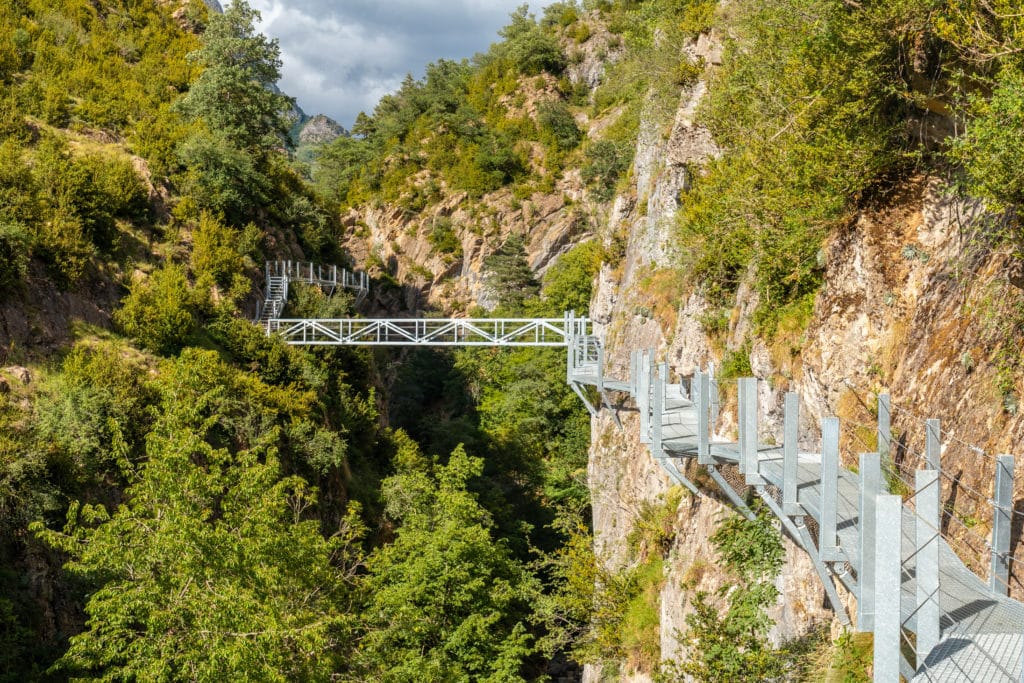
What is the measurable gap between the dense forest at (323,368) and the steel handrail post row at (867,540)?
2.31m

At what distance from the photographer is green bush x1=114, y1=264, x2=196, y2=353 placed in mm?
20203

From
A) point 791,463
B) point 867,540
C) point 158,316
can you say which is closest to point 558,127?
point 158,316

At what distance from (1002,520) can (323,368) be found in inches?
894

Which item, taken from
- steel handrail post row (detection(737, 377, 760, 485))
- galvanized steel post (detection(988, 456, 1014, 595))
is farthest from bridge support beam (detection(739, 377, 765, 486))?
galvanized steel post (detection(988, 456, 1014, 595))

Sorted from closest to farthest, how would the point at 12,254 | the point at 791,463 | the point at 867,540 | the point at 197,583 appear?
the point at 867,540, the point at 791,463, the point at 197,583, the point at 12,254

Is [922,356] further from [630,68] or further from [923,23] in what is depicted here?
[630,68]

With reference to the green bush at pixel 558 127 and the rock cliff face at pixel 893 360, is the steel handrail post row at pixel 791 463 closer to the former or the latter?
the rock cliff face at pixel 893 360

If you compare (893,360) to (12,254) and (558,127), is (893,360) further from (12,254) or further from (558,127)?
(558,127)

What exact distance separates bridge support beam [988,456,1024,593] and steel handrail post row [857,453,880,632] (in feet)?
3.57

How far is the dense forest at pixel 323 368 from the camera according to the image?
8.57 m

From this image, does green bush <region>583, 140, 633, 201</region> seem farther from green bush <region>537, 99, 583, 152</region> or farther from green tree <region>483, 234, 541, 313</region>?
green bush <region>537, 99, 583, 152</region>

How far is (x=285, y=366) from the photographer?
23.5m

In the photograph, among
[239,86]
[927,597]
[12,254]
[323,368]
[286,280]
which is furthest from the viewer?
[239,86]

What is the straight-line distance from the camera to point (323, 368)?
25359 millimetres
